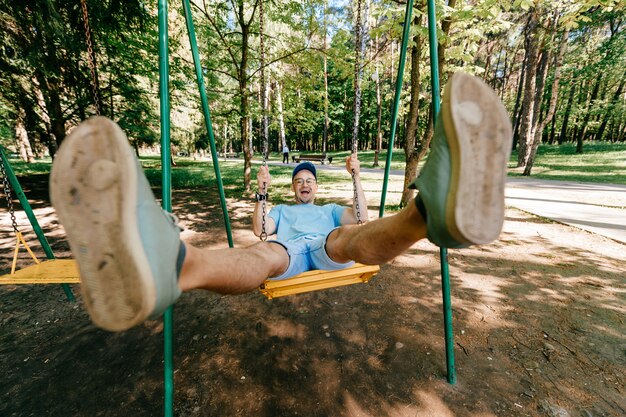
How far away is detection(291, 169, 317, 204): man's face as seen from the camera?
258 cm

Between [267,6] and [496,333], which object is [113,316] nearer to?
[496,333]

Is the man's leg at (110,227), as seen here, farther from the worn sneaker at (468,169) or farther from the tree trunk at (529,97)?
the tree trunk at (529,97)

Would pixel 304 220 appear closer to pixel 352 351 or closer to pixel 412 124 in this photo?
pixel 352 351

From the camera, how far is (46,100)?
8.08 meters

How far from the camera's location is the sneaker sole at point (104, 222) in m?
0.80

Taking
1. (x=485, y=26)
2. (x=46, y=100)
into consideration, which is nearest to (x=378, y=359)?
(x=485, y=26)

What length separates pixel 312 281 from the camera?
69.9 inches

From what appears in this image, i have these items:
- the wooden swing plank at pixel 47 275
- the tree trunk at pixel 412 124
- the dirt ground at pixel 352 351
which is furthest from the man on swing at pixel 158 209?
the tree trunk at pixel 412 124

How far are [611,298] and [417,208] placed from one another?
3285 mm

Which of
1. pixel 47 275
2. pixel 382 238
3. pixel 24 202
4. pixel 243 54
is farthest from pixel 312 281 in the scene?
pixel 243 54

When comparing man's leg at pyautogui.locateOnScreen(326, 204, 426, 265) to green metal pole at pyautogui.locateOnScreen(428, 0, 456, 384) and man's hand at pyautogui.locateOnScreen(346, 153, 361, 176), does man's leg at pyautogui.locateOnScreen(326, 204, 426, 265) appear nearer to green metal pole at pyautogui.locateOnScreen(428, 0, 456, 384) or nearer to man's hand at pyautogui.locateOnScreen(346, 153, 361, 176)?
green metal pole at pyautogui.locateOnScreen(428, 0, 456, 384)

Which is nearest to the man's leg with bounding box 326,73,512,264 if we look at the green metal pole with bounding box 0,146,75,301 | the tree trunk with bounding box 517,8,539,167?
the green metal pole with bounding box 0,146,75,301

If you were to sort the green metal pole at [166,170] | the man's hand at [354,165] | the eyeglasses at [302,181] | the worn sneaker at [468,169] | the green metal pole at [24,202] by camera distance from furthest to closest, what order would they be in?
the green metal pole at [24,202], the eyeglasses at [302,181], the man's hand at [354,165], the green metal pole at [166,170], the worn sneaker at [468,169]

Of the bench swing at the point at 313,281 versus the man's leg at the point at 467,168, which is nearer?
the man's leg at the point at 467,168
